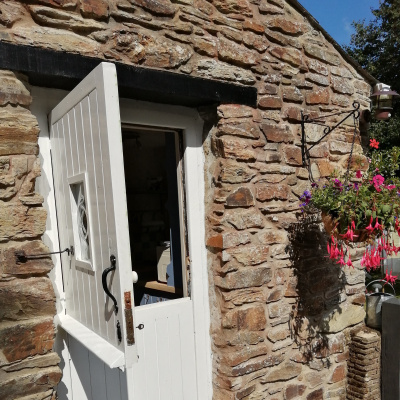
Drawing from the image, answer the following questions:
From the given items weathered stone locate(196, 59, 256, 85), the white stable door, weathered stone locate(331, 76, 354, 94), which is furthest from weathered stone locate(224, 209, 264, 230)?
weathered stone locate(331, 76, 354, 94)

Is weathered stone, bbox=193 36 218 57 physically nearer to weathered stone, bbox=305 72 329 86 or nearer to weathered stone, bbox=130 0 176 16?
weathered stone, bbox=130 0 176 16

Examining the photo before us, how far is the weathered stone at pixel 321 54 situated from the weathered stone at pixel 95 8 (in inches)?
62.2

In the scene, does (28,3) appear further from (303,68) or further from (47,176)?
(303,68)

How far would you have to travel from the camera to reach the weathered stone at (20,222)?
1745 millimetres

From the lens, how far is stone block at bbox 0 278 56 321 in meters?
1.75

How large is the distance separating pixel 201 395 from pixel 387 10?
1168 cm

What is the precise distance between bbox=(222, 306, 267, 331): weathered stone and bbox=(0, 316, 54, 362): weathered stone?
3.62ft

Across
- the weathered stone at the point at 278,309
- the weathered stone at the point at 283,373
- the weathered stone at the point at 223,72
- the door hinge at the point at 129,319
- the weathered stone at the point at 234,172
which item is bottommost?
the weathered stone at the point at 283,373

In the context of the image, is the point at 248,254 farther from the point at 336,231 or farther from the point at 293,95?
the point at 293,95

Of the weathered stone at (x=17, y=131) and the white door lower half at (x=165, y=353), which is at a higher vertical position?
the weathered stone at (x=17, y=131)

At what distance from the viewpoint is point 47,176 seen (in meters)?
2.05

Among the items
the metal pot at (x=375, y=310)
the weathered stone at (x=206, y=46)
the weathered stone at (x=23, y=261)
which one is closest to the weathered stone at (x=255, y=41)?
the weathered stone at (x=206, y=46)

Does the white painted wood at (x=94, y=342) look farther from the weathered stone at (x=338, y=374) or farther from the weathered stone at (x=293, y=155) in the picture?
the weathered stone at (x=338, y=374)

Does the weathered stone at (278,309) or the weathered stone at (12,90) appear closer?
the weathered stone at (12,90)
